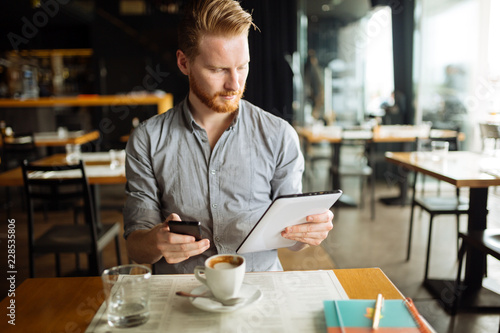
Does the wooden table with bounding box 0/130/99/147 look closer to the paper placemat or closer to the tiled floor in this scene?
the tiled floor

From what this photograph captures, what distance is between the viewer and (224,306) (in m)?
0.83

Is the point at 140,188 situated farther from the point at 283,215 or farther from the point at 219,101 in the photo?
the point at 283,215

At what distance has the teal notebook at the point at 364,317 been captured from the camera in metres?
0.76

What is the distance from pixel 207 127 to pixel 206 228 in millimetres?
359

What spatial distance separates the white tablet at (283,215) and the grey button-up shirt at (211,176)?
18cm

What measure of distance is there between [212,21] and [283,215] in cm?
67

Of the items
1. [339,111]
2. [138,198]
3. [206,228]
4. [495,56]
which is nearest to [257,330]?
[206,228]

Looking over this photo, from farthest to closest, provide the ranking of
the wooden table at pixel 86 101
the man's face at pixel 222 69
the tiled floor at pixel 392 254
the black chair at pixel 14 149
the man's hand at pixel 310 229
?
the wooden table at pixel 86 101 → the black chair at pixel 14 149 → the tiled floor at pixel 392 254 → the man's face at pixel 222 69 → the man's hand at pixel 310 229


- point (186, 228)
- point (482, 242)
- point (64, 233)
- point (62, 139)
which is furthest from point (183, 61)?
point (62, 139)

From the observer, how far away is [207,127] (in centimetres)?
144

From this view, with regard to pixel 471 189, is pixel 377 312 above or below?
above

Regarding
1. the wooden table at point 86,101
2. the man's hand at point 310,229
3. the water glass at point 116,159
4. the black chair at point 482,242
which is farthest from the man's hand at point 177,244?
the wooden table at point 86,101

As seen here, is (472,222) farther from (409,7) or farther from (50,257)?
(409,7)

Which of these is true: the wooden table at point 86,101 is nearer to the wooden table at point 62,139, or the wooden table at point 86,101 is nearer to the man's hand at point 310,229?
the wooden table at point 62,139
